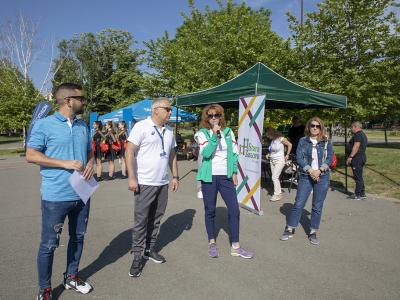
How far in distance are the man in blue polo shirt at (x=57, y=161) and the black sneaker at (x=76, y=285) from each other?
0.80 feet

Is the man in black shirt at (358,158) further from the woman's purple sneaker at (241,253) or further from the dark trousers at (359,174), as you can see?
the woman's purple sneaker at (241,253)

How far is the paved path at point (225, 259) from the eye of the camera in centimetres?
321

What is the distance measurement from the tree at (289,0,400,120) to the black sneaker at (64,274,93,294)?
10.1m

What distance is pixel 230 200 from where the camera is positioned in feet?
13.0

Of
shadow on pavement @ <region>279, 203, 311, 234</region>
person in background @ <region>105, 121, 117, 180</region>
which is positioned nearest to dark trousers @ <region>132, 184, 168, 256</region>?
shadow on pavement @ <region>279, 203, 311, 234</region>

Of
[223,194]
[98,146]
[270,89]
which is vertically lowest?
[223,194]

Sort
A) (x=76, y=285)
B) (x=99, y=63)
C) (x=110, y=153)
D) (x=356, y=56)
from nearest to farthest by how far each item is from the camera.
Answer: (x=76, y=285), (x=110, y=153), (x=356, y=56), (x=99, y=63)

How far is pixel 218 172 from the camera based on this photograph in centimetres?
395

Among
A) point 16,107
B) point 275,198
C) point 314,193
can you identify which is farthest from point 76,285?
point 16,107

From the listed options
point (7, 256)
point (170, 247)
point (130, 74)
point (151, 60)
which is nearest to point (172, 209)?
point (170, 247)

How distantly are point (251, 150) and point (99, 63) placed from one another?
3789 cm

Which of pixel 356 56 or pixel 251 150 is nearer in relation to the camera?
pixel 251 150

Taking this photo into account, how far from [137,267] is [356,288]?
2246 mm

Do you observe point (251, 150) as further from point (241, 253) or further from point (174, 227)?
point (241, 253)
